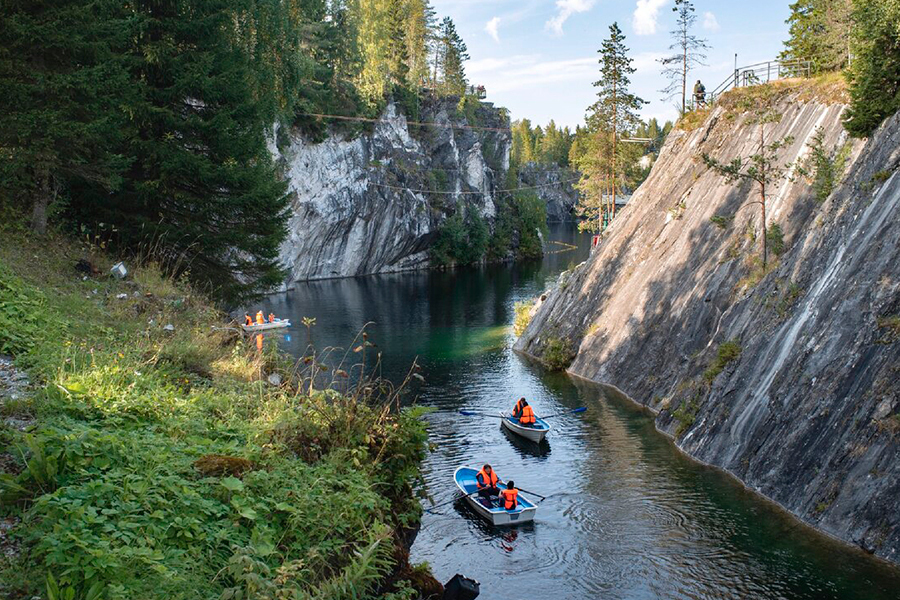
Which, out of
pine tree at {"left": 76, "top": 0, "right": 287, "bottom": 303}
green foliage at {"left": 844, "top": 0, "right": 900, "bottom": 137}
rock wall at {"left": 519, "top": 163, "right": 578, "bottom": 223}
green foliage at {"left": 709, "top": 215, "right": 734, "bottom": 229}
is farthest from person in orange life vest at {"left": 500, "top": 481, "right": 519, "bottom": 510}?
rock wall at {"left": 519, "top": 163, "right": 578, "bottom": 223}

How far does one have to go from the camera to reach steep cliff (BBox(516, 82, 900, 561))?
1681 cm

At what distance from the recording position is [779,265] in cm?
2542

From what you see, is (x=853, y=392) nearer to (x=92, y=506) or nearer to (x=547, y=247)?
(x=92, y=506)

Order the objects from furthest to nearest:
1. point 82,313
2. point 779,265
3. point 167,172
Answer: point 779,265
point 167,172
point 82,313

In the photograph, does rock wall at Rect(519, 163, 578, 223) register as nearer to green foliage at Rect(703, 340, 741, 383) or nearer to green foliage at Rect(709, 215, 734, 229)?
green foliage at Rect(709, 215, 734, 229)

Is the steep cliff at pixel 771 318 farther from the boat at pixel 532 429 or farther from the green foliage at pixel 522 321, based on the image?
the boat at pixel 532 429

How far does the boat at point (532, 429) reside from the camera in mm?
25453

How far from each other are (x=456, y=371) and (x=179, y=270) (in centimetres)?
1888

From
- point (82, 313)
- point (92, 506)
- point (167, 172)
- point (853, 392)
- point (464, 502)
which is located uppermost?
point (167, 172)

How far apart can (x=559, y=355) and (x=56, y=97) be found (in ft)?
86.4

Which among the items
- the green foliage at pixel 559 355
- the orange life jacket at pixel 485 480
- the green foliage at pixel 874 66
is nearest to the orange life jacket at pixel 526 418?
the orange life jacket at pixel 485 480

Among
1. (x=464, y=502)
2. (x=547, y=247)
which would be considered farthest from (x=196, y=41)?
(x=547, y=247)

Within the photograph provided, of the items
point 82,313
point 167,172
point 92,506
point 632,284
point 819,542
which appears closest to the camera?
point 92,506

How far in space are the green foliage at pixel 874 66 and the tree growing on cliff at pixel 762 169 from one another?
2896mm
